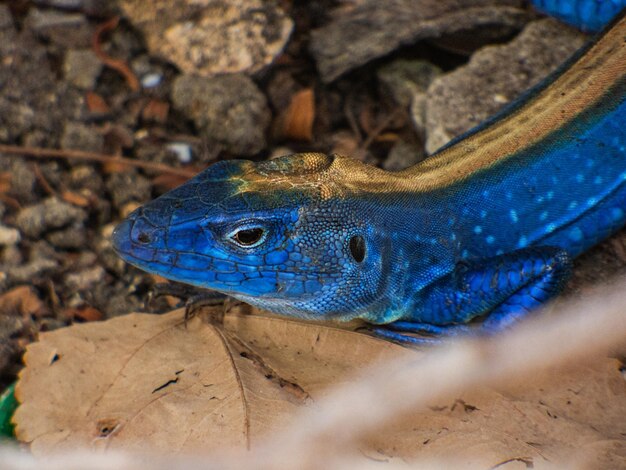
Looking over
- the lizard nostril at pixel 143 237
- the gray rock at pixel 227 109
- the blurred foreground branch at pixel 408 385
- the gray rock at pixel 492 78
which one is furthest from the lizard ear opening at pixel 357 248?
the gray rock at pixel 227 109

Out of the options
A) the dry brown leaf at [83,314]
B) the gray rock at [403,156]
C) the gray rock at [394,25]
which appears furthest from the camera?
the gray rock at [394,25]

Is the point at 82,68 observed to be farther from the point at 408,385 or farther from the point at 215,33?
the point at 408,385

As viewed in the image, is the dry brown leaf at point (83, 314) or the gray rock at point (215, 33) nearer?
the dry brown leaf at point (83, 314)

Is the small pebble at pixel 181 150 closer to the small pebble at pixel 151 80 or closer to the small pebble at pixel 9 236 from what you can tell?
the small pebble at pixel 151 80

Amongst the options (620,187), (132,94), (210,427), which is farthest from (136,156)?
(620,187)

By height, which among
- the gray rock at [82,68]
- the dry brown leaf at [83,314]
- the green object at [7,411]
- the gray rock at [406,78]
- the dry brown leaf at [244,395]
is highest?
the gray rock at [82,68]

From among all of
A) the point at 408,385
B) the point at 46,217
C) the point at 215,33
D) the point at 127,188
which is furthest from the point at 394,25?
the point at 408,385

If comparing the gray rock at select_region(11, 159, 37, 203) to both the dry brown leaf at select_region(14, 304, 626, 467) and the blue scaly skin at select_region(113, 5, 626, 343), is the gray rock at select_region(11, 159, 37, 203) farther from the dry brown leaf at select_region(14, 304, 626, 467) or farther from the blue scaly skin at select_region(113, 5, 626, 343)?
the blue scaly skin at select_region(113, 5, 626, 343)
